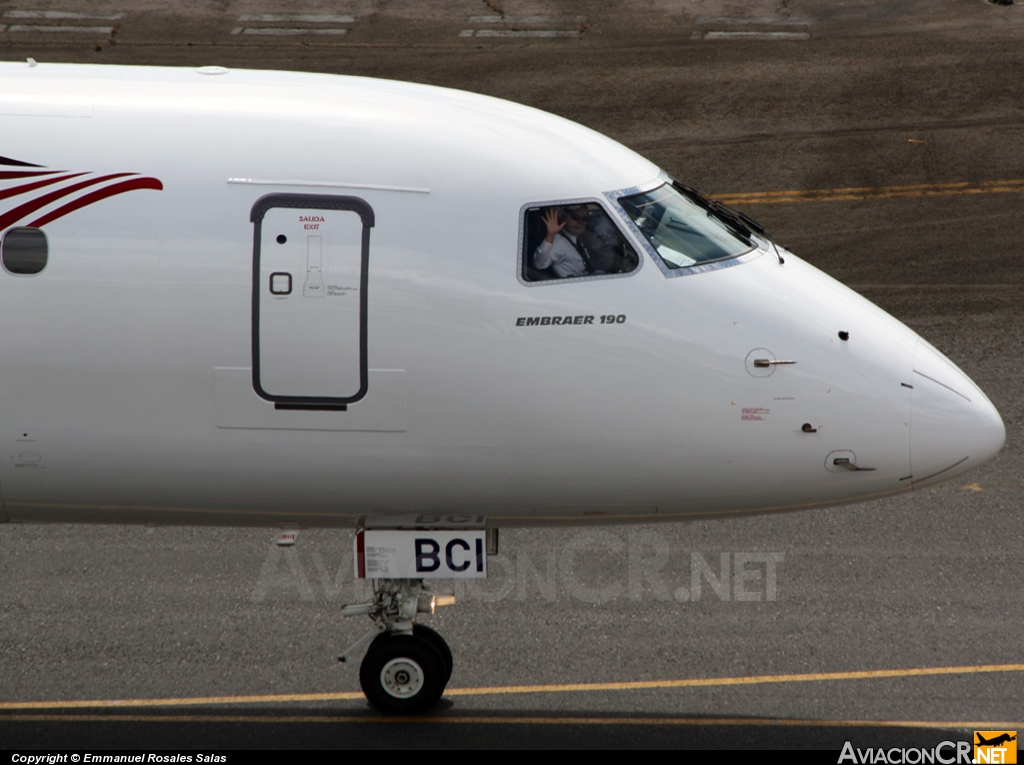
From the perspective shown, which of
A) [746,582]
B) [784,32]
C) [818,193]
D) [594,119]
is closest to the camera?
[746,582]

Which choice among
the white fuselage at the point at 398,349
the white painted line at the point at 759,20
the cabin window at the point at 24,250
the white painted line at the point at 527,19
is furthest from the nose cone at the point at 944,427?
the white painted line at the point at 527,19

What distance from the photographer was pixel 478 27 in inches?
952

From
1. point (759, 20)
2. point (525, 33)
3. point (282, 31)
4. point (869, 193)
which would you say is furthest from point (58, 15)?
point (869, 193)

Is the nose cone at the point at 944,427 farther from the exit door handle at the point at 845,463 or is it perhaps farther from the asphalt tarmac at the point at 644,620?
the asphalt tarmac at the point at 644,620

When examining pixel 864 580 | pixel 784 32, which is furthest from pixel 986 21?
pixel 864 580

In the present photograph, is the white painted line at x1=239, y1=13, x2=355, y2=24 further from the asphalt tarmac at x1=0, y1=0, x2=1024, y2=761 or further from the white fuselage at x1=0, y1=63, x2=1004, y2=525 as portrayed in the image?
the white fuselage at x1=0, y1=63, x2=1004, y2=525

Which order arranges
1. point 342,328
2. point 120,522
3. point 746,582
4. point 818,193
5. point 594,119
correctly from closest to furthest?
point 342,328
point 120,522
point 746,582
point 818,193
point 594,119

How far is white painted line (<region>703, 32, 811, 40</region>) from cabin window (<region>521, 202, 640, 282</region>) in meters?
17.5

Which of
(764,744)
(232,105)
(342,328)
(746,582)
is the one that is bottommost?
(764,744)

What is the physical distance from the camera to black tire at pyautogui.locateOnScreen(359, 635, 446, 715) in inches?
325

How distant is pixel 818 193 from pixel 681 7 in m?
8.97

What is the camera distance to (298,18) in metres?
24.7

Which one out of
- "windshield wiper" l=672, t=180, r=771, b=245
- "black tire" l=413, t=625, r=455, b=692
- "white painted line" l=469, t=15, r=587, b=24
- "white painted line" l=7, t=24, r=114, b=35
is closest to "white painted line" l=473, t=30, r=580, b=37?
"white painted line" l=469, t=15, r=587, b=24

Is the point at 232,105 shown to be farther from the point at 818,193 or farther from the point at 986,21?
the point at 986,21
